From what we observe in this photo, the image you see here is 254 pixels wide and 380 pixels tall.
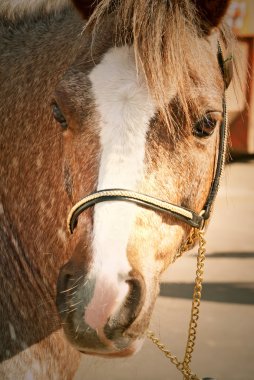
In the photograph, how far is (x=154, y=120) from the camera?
1596mm

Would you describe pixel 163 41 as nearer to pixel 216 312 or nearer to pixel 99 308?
pixel 99 308

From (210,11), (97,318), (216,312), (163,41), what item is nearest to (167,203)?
(97,318)

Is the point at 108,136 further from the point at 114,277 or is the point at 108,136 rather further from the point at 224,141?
the point at 224,141

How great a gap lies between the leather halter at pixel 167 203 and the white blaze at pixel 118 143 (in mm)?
21

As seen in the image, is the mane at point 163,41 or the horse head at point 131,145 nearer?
the horse head at point 131,145

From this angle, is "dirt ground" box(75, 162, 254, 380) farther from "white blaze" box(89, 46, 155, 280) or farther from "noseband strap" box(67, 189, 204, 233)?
"white blaze" box(89, 46, 155, 280)

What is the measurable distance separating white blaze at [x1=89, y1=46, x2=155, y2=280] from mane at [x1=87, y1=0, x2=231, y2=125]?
4 cm

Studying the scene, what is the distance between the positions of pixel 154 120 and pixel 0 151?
76 cm

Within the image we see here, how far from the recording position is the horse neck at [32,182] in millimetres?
1931

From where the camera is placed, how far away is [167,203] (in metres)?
1.60

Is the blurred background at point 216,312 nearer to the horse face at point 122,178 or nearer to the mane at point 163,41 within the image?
the mane at point 163,41

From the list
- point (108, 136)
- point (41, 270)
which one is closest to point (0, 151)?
point (41, 270)

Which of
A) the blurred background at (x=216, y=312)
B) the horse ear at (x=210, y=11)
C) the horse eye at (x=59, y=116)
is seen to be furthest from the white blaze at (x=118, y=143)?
the blurred background at (x=216, y=312)

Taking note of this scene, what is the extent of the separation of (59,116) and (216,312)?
9.25 ft
